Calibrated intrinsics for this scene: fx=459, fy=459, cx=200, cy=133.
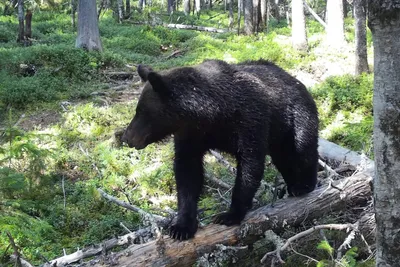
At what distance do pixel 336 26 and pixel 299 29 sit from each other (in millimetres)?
1352

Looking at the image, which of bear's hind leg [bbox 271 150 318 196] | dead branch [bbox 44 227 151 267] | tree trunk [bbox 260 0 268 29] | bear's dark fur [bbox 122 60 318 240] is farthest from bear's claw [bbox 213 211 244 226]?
tree trunk [bbox 260 0 268 29]

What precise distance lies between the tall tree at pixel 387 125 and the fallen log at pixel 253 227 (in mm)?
1639

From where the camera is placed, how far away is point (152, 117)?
466 centimetres

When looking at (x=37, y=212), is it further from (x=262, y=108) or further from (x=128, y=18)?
(x=128, y=18)

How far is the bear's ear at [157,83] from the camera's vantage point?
14.6 ft

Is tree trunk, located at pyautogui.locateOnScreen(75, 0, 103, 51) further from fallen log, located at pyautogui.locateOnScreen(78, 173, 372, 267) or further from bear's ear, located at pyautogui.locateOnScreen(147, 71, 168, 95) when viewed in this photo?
fallen log, located at pyautogui.locateOnScreen(78, 173, 372, 267)

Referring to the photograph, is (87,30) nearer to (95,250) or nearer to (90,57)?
(90,57)

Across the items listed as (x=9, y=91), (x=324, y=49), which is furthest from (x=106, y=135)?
(x=324, y=49)

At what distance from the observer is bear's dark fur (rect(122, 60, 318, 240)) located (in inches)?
182

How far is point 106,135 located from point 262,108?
5.58 m

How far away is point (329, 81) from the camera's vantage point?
444 inches

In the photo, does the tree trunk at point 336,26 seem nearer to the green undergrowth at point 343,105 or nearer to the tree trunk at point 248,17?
the green undergrowth at point 343,105

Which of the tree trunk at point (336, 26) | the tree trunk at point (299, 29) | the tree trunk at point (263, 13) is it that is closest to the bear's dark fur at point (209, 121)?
the tree trunk at point (299, 29)

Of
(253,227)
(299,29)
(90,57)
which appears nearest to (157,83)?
(253,227)
